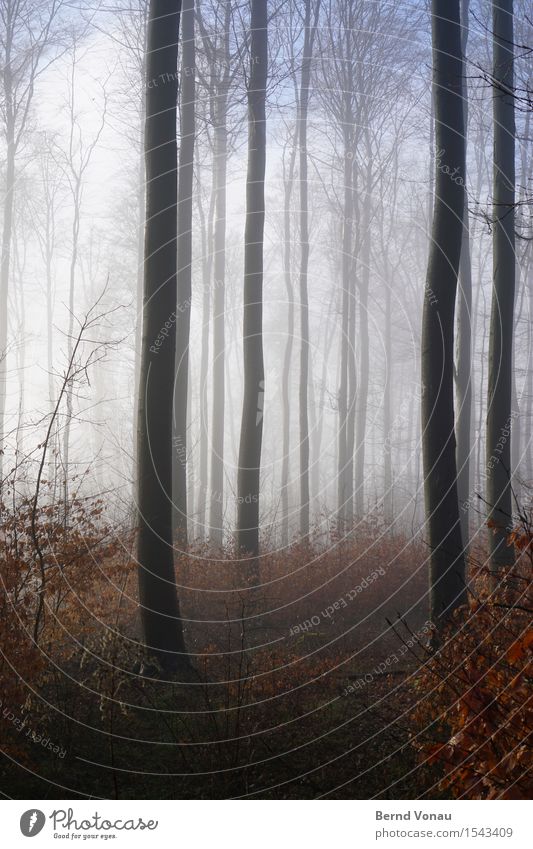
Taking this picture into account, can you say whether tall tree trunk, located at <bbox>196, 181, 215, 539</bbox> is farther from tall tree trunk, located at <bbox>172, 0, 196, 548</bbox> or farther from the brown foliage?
the brown foliage

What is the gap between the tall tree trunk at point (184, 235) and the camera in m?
14.2

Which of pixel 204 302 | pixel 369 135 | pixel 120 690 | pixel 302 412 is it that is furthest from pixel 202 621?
pixel 204 302

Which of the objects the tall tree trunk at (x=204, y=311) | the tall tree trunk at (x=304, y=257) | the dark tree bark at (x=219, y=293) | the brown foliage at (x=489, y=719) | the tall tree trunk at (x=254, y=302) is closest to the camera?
the brown foliage at (x=489, y=719)

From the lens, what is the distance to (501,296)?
1062 cm

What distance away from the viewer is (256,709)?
671 cm

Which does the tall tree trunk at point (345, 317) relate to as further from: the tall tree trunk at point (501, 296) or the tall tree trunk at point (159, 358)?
the tall tree trunk at point (159, 358)

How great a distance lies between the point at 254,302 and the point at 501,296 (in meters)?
4.47

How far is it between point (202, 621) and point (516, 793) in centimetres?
592

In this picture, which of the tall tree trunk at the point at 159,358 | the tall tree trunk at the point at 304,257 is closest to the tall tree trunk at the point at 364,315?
the tall tree trunk at the point at 304,257

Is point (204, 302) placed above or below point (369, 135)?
below

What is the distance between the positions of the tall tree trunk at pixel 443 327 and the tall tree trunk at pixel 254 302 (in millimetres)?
4812

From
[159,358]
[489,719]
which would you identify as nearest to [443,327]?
[159,358]

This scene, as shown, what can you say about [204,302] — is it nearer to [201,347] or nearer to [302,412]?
[201,347]

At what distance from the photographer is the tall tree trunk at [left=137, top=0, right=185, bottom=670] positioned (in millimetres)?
8180
